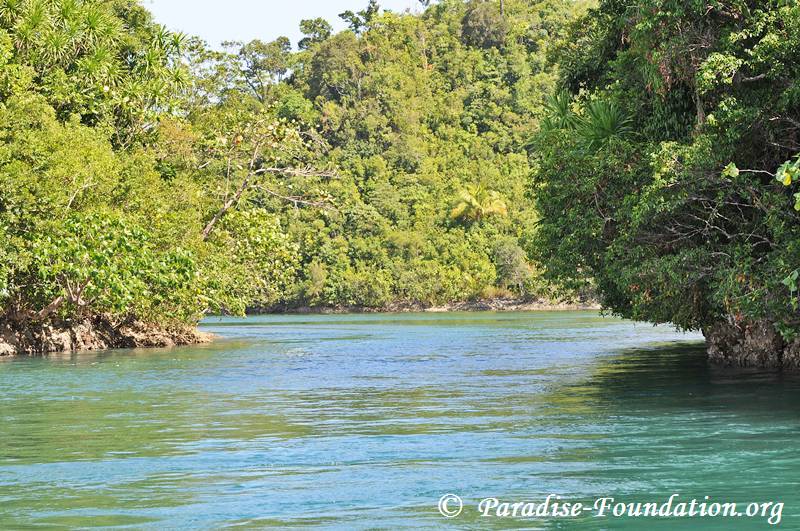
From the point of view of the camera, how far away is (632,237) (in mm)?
20875

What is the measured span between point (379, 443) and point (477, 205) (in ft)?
307

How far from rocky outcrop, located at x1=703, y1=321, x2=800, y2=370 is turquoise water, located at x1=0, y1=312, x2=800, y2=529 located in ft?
2.94

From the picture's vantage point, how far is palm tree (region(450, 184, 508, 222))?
108 meters

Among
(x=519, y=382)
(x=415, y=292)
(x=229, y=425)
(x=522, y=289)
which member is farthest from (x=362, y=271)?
(x=229, y=425)

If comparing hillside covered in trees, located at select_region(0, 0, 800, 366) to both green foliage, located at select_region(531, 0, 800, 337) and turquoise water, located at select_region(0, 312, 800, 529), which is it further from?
turquoise water, located at select_region(0, 312, 800, 529)

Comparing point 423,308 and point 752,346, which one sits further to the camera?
point 423,308

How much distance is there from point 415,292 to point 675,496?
95470 mm

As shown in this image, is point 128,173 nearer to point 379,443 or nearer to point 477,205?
point 379,443

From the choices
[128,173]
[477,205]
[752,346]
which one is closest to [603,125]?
[752,346]

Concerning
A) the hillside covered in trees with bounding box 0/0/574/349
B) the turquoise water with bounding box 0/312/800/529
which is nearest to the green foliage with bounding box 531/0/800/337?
the turquoise water with bounding box 0/312/800/529

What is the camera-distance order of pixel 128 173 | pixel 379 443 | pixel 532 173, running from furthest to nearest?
pixel 128 173 → pixel 532 173 → pixel 379 443

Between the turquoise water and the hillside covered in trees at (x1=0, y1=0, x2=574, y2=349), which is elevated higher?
the hillside covered in trees at (x1=0, y1=0, x2=574, y2=349)

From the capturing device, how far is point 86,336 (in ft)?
127

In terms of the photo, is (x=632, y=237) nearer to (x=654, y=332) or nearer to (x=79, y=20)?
(x=79, y=20)
